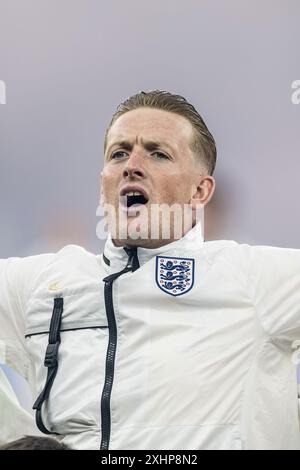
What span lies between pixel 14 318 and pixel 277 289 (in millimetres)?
995

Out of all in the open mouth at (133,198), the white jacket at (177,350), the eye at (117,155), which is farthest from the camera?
the eye at (117,155)

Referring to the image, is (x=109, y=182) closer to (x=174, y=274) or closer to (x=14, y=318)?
(x=174, y=274)

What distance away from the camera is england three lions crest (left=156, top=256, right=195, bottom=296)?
270 centimetres

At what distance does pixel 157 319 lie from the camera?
2660mm

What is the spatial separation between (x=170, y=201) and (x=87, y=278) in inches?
16.6

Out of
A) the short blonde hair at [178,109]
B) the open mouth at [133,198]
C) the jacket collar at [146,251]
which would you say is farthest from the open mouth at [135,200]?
the short blonde hair at [178,109]

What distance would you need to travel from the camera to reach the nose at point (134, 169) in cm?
284

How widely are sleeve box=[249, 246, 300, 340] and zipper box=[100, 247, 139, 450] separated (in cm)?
44

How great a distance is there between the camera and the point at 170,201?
114 inches

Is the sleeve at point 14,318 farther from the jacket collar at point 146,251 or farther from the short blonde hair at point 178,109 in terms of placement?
the short blonde hair at point 178,109

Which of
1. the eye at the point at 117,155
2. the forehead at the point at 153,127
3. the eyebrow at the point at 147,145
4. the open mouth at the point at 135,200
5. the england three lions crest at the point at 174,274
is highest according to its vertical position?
the forehead at the point at 153,127

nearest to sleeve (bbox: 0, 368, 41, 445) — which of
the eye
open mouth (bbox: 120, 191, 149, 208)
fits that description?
open mouth (bbox: 120, 191, 149, 208)

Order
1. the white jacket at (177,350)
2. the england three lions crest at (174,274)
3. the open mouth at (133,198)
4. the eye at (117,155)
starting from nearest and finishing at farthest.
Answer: the white jacket at (177,350) → the england three lions crest at (174,274) → the open mouth at (133,198) → the eye at (117,155)

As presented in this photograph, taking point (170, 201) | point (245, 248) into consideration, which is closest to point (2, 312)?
point (170, 201)
